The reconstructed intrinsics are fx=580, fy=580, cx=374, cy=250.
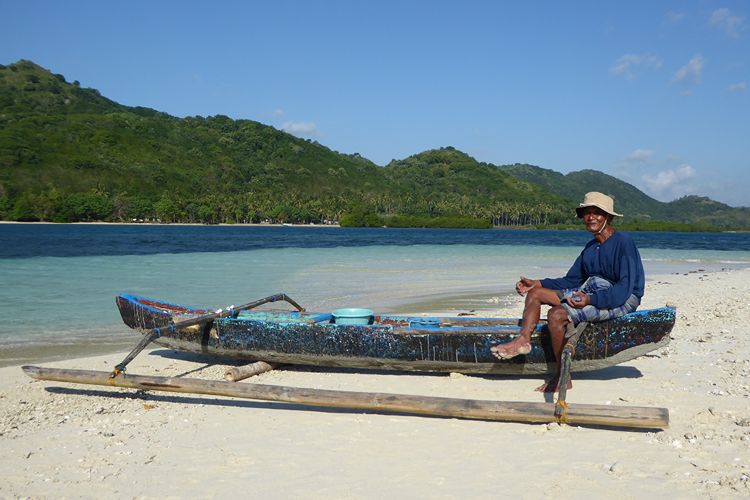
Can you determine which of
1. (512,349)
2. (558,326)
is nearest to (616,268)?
(558,326)

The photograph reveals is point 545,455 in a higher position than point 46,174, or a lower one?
lower

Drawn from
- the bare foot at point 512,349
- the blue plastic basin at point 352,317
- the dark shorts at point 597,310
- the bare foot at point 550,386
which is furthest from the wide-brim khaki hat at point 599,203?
the blue plastic basin at point 352,317

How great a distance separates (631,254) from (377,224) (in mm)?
137633

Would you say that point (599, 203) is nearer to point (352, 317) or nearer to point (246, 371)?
point (352, 317)

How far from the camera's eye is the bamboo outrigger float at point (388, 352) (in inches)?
192

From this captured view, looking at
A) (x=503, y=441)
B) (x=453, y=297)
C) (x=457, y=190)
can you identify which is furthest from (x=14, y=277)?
(x=457, y=190)

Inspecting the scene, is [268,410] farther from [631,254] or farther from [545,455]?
[631,254]

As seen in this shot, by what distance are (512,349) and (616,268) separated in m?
1.35

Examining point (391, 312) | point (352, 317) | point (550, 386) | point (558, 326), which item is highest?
point (558, 326)

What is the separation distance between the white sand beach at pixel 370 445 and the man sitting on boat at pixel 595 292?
2.25ft

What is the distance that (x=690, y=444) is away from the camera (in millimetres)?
4590

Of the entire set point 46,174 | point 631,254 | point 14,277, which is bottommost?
point 14,277

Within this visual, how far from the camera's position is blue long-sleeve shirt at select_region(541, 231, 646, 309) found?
5766 millimetres

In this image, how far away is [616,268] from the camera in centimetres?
587
